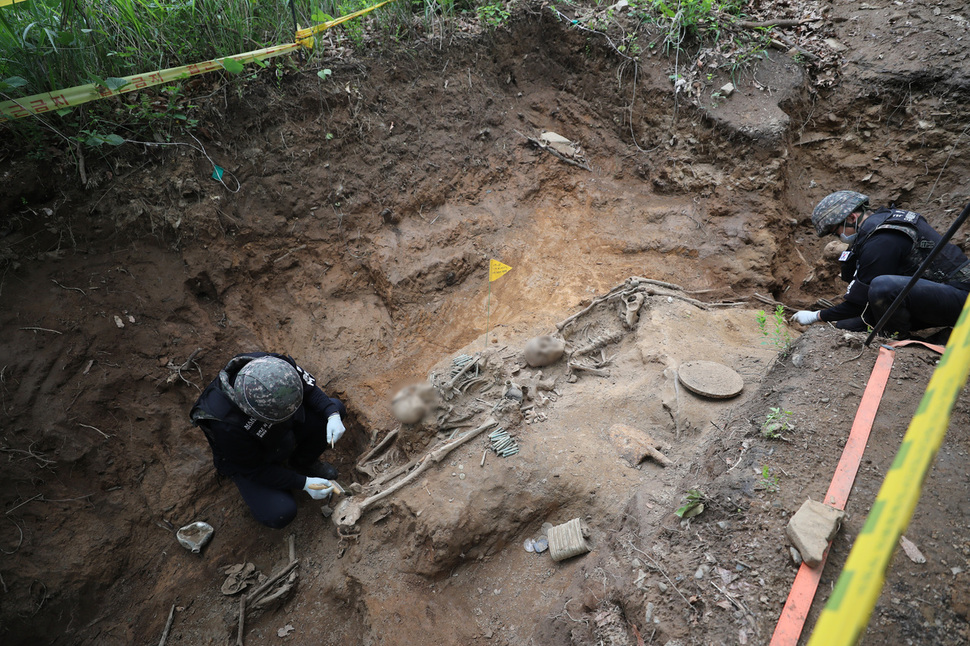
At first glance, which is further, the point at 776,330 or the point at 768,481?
the point at 776,330

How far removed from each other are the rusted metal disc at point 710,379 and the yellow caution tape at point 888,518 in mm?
1689

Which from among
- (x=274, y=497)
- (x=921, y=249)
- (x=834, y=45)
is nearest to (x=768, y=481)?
(x=921, y=249)

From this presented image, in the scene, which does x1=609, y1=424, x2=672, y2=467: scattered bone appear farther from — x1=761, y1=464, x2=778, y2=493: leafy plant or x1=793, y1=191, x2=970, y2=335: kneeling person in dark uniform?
x1=793, y1=191, x2=970, y2=335: kneeling person in dark uniform

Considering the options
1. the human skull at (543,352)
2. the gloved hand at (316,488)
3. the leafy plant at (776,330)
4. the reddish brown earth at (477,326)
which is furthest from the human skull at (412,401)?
the leafy plant at (776,330)

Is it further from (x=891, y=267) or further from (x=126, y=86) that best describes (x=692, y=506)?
(x=126, y=86)

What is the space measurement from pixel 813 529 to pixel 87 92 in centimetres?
475

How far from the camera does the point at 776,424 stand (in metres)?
2.14

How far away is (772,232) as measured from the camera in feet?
14.2

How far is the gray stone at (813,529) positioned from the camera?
5.33ft

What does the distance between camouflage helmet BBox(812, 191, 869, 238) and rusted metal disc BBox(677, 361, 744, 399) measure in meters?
1.25

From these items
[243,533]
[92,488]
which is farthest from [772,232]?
[92,488]

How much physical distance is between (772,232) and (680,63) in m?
1.98

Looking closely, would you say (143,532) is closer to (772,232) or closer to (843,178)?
(772,232)

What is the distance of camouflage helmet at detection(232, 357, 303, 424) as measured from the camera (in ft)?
8.66
